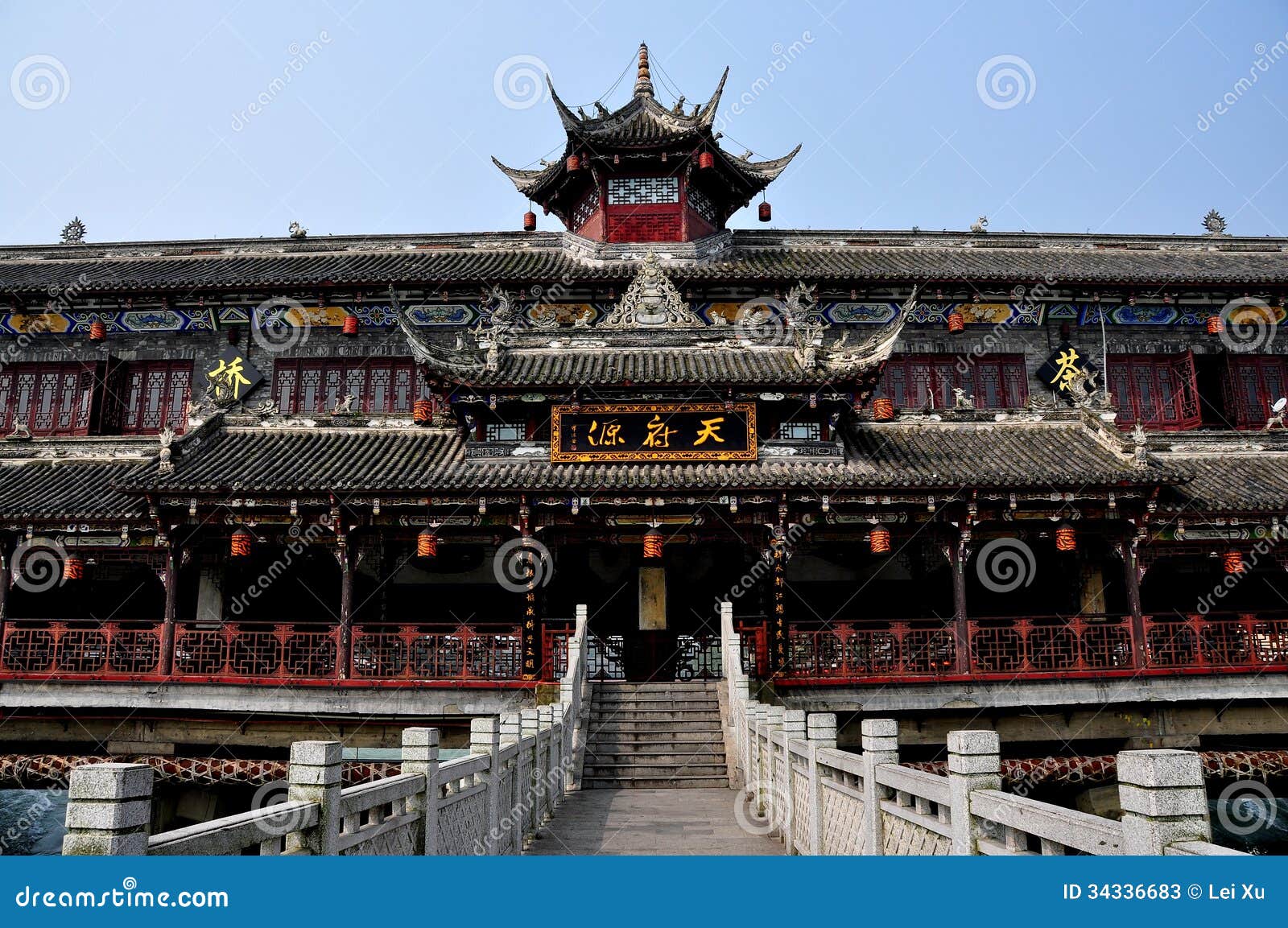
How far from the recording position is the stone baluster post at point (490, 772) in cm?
835

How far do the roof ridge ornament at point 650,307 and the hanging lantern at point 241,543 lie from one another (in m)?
7.78

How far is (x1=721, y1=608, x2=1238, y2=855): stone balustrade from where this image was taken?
4258 mm

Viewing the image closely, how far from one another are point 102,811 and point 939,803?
4842mm

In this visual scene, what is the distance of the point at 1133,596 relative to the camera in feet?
53.0

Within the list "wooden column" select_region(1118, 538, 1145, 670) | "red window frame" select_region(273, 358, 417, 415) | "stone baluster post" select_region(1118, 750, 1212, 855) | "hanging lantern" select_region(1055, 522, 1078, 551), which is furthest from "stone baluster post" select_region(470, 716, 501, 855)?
"red window frame" select_region(273, 358, 417, 415)

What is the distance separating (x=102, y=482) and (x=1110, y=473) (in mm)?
18244

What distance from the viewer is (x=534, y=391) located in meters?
16.9

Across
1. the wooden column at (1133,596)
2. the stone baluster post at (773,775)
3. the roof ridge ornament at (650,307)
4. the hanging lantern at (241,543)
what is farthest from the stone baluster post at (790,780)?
the roof ridge ornament at (650,307)

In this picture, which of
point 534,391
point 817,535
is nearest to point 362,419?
point 534,391

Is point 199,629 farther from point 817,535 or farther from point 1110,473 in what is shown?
point 1110,473

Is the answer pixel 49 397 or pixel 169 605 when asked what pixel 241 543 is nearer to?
pixel 169 605

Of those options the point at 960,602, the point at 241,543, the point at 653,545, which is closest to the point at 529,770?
the point at 653,545

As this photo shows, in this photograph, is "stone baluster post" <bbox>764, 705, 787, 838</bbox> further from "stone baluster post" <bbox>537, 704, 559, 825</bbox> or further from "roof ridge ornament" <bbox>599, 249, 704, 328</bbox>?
"roof ridge ornament" <bbox>599, 249, 704, 328</bbox>

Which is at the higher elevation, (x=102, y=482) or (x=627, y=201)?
(x=627, y=201)
